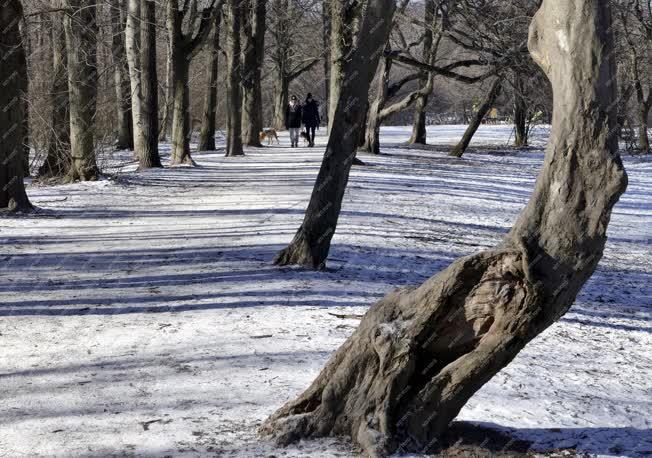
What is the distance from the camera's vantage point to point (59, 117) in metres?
18.1

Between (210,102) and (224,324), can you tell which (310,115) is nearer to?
(210,102)

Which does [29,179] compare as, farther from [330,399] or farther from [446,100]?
[446,100]

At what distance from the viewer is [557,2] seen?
434 centimetres

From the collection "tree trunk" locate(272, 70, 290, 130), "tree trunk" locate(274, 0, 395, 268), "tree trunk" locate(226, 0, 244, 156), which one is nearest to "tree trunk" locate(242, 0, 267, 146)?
"tree trunk" locate(226, 0, 244, 156)

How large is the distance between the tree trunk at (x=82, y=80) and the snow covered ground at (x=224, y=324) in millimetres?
925

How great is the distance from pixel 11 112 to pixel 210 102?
56.4ft

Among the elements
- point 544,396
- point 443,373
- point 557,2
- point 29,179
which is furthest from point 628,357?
point 29,179

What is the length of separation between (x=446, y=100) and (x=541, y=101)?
50.2 m

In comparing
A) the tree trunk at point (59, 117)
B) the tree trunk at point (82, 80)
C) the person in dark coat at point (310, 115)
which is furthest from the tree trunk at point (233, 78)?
the tree trunk at point (82, 80)

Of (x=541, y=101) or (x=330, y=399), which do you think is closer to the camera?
(x=330, y=399)

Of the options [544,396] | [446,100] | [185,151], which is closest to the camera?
[544,396]

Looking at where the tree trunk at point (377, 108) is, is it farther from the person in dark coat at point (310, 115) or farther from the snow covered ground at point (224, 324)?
the snow covered ground at point (224, 324)

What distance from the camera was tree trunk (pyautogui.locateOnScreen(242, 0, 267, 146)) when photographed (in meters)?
30.5

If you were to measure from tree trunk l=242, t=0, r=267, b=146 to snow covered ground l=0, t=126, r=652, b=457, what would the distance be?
586 inches
